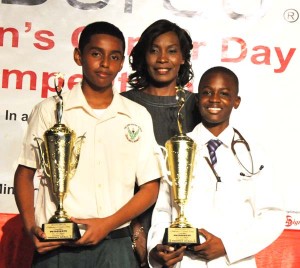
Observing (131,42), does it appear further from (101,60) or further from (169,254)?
(169,254)


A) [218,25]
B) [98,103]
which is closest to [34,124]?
[98,103]

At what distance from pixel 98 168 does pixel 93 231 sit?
22 centimetres

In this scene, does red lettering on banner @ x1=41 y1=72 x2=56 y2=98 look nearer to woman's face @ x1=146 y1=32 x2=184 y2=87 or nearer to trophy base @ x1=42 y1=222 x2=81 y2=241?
woman's face @ x1=146 y1=32 x2=184 y2=87

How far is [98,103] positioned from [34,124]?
217mm

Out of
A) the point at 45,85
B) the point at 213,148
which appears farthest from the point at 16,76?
the point at 213,148

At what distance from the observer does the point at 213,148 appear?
270 centimetres

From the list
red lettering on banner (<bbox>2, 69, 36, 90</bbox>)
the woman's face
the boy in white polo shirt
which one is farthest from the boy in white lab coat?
red lettering on banner (<bbox>2, 69, 36, 90</bbox>)

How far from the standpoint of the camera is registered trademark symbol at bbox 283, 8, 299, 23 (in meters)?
3.49

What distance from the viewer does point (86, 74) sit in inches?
104

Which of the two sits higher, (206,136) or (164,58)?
(164,58)

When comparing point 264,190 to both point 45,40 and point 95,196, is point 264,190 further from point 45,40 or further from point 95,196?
point 45,40

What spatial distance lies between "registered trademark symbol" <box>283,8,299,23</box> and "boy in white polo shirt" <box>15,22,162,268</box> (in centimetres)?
107

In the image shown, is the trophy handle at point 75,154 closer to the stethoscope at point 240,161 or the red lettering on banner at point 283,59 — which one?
the stethoscope at point 240,161

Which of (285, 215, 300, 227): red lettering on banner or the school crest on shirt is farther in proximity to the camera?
(285, 215, 300, 227): red lettering on banner
